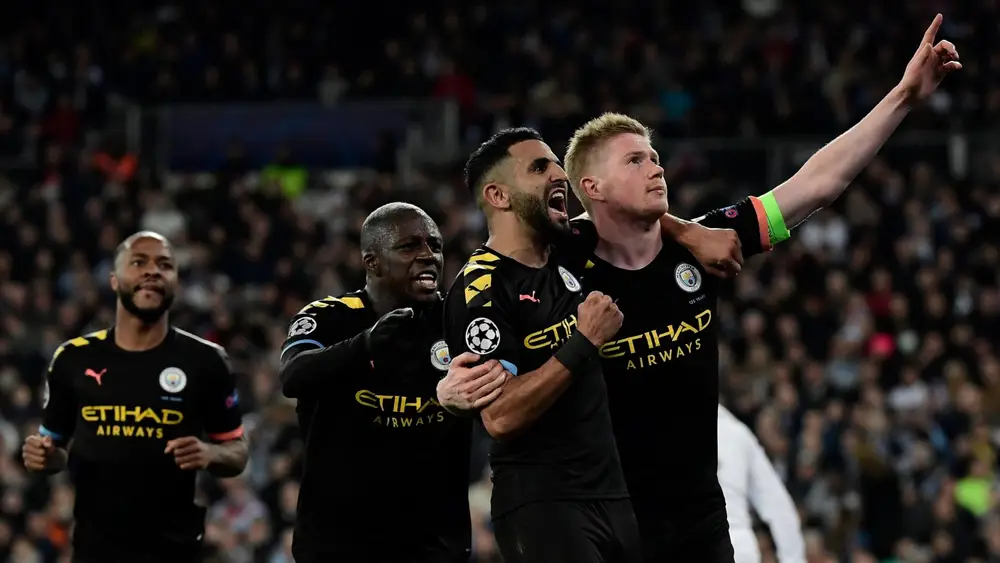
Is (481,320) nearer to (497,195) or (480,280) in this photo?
(480,280)

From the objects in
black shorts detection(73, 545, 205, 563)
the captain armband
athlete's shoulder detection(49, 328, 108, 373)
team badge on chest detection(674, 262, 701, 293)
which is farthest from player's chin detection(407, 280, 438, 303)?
athlete's shoulder detection(49, 328, 108, 373)

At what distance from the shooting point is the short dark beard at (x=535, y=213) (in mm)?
5465

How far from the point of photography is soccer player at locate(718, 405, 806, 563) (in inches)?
324

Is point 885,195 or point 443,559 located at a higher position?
point 885,195

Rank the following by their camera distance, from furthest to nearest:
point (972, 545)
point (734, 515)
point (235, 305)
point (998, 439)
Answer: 1. point (235, 305)
2. point (998, 439)
3. point (972, 545)
4. point (734, 515)

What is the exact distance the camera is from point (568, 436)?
529 cm

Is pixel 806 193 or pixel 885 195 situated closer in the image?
pixel 806 193

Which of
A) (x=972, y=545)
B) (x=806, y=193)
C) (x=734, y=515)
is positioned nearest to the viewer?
(x=806, y=193)

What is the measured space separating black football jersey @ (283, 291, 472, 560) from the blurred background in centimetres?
578

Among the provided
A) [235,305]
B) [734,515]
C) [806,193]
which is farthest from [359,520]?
[235,305]

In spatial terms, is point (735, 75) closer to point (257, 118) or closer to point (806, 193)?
point (257, 118)

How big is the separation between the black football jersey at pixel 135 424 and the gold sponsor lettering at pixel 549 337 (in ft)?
8.85

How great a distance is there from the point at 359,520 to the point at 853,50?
51.0 ft

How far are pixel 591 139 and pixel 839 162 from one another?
3.19 ft
